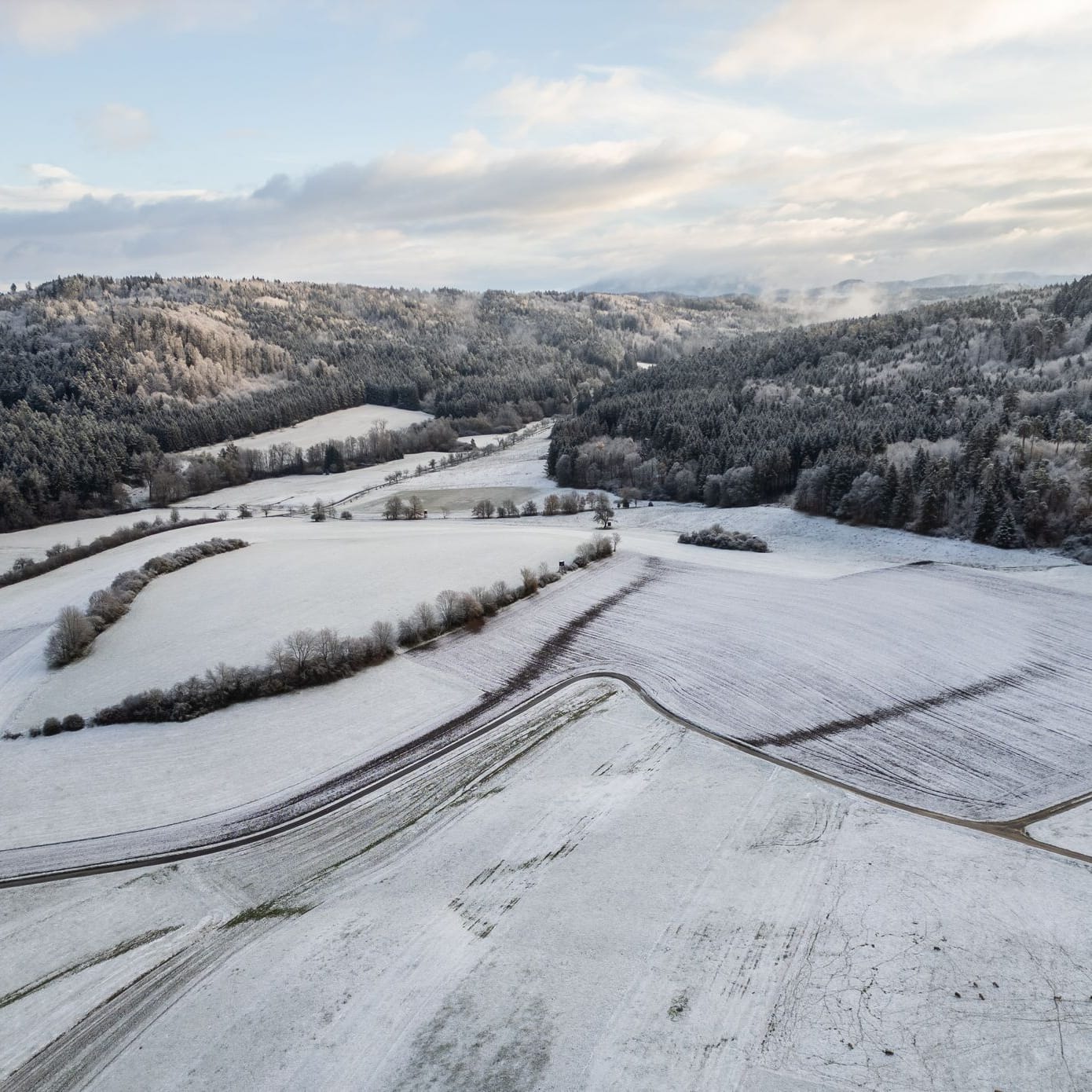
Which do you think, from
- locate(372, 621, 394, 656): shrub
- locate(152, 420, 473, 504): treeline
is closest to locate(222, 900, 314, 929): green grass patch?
locate(372, 621, 394, 656): shrub

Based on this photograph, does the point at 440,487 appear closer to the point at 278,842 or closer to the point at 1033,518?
the point at 1033,518

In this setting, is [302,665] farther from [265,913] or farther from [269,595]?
[265,913]

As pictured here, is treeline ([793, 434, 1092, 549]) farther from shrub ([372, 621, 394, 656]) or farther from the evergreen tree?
shrub ([372, 621, 394, 656])

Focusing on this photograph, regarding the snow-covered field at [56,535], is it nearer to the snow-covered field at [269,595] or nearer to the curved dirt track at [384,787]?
the snow-covered field at [269,595]

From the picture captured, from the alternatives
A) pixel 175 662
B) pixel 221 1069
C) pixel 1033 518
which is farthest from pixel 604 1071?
pixel 1033 518

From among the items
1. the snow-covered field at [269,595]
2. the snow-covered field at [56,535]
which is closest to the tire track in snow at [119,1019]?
the snow-covered field at [269,595]

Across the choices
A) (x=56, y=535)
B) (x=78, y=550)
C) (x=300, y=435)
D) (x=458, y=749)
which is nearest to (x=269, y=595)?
(x=458, y=749)
